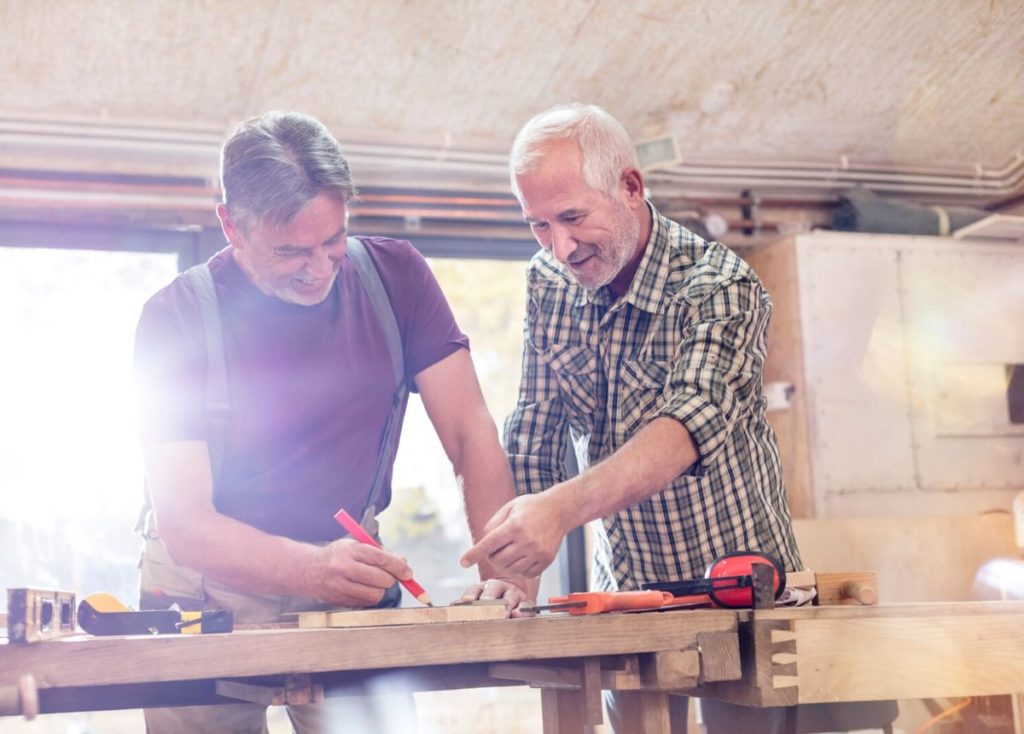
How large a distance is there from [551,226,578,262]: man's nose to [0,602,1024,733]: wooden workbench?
890mm

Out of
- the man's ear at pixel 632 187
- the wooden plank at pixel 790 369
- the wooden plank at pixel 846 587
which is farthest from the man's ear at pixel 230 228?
the wooden plank at pixel 790 369

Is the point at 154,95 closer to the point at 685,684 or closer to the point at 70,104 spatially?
the point at 70,104

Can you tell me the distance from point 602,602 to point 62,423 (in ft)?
10.4

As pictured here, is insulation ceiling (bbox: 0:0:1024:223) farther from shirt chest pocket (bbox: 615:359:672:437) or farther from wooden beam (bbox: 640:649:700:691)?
wooden beam (bbox: 640:649:700:691)

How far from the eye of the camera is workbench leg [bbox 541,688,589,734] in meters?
1.82

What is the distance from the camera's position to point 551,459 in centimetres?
250

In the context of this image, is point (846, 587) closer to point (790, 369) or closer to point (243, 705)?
point (243, 705)

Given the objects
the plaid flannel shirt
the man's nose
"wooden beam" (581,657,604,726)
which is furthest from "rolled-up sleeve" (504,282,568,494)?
"wooden beam" (581,657,604,726)

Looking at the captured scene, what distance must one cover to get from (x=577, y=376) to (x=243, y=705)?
95 cm

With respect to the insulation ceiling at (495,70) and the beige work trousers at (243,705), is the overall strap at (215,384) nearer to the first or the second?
the beige work trousers at (243,705)

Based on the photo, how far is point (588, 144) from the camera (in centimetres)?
235

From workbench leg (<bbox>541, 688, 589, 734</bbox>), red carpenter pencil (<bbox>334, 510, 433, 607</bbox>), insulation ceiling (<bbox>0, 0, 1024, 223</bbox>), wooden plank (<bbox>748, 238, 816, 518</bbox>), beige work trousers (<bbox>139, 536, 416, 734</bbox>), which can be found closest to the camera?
workbench leg (<bbox>541, 688, 589, 734</bbox>)

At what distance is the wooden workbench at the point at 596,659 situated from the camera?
4.42 ft

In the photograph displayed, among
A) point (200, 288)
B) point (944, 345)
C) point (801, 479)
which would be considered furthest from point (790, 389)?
point (200, 288)
